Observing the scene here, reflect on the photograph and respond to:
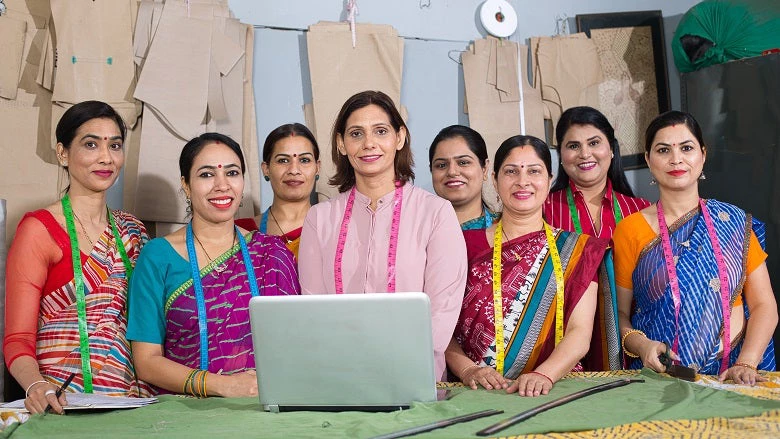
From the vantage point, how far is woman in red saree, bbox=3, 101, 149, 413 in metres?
2.88

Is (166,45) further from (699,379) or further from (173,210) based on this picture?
(699,379)

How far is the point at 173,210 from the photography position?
13.0 ft

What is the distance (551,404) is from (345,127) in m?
1.19

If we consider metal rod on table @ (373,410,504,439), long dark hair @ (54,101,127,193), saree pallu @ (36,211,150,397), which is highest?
long dark hair @ (54,101,127,193)

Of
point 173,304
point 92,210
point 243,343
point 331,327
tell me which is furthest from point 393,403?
point 92,210

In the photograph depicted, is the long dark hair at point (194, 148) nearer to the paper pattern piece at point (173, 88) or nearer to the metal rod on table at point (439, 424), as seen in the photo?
the paper pattern piece at point (173, 88)

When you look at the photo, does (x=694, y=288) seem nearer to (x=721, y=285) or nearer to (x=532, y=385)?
(x=721, y=285)

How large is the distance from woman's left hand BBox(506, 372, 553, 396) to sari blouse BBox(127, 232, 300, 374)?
0.86m

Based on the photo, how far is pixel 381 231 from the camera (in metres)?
2.79

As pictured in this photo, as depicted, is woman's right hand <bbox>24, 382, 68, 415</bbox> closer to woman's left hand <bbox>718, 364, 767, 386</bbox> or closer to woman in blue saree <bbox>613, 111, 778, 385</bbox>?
woman in blue saree <bbox>613, 111, 778, 385</bbox>

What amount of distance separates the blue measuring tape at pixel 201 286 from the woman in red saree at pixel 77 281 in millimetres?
333

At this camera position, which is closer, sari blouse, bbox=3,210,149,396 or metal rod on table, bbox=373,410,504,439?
metal rod on table, bbox=373,410,504,439

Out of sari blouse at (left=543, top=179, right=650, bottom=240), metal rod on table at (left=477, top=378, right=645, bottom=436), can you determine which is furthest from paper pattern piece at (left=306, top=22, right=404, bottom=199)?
metal rod on table at (left=477, top=378, right=645, bottom=436)

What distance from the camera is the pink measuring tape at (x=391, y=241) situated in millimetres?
2717
